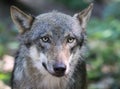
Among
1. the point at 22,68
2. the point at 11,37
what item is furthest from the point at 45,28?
the point at 11,37

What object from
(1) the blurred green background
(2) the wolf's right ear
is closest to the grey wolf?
(2) the wolf's right ear

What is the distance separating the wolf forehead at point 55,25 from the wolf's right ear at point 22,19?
79mm

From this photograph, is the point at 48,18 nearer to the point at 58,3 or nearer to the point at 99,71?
the point at 99,71

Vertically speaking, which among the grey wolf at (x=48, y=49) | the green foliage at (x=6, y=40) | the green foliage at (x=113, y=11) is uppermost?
the green foliage at (x=113, y=11)

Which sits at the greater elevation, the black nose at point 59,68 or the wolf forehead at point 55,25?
the wolf forehead at point 55,25

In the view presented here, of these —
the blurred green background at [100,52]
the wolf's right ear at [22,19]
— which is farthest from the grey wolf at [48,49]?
the blurred green background at [100,52]

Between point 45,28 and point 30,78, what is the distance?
83cm

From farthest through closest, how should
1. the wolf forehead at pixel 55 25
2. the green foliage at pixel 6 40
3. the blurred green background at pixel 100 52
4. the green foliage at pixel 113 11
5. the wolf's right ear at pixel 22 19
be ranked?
1. the green foliage at pixel 113 11
2. the green foliage at pixel 6 40
3. the blurred green background at pixel 100 52
4. the wolf's right ear at pixel 22 19
5. the wolf forehead at pixel 55 25

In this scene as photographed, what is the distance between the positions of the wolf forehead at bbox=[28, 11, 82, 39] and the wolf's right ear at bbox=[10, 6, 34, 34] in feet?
0.26

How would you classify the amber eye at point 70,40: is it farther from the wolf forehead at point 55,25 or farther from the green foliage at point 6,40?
the green foliage at point 6,40

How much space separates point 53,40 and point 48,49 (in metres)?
0.15

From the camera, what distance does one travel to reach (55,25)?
25.5 ft

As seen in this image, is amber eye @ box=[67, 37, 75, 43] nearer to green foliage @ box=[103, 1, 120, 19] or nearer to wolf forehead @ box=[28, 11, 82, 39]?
wolf forehead @ box=[28, 11, 82, 39]

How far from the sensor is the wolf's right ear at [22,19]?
8.00 metres
